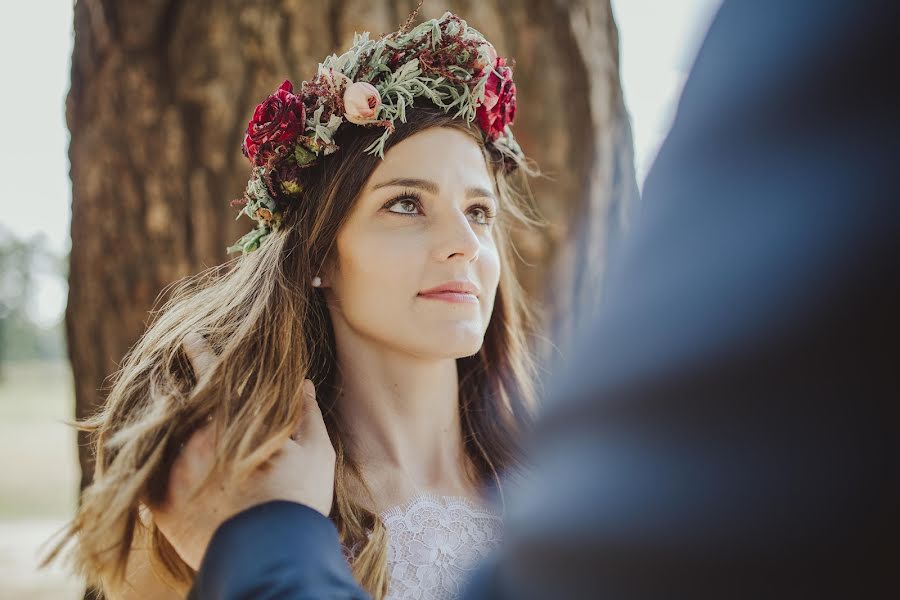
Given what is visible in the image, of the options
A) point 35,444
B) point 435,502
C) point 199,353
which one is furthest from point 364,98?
point 35,444

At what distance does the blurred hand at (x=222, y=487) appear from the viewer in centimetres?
146

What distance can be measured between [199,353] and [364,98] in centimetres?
73

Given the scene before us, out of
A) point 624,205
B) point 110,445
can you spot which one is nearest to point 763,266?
point 110,445

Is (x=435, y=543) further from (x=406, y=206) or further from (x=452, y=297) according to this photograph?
(x=406, y=206)

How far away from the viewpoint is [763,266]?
1.78ft

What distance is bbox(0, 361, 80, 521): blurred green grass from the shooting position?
9.60m

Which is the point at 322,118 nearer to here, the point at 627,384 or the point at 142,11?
the point at 142,11

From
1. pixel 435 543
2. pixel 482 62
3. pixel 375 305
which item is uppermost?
pixel 482 62

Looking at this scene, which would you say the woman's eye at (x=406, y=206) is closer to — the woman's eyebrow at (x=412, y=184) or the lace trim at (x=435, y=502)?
the woman's eyebrow at (x=412, y=184)

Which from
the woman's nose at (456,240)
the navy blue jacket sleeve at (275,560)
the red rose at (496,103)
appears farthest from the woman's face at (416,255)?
the navy blue jacket sleeve at (275,560)

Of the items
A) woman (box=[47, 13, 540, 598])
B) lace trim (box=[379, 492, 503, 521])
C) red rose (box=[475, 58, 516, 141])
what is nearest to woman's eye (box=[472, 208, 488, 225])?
woman (box=[47, 13, 540, 598])

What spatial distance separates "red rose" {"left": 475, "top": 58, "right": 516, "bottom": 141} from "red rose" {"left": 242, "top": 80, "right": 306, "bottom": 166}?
485mm

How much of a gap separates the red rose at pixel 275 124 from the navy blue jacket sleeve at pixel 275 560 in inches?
43.4

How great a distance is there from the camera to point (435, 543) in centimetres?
200
